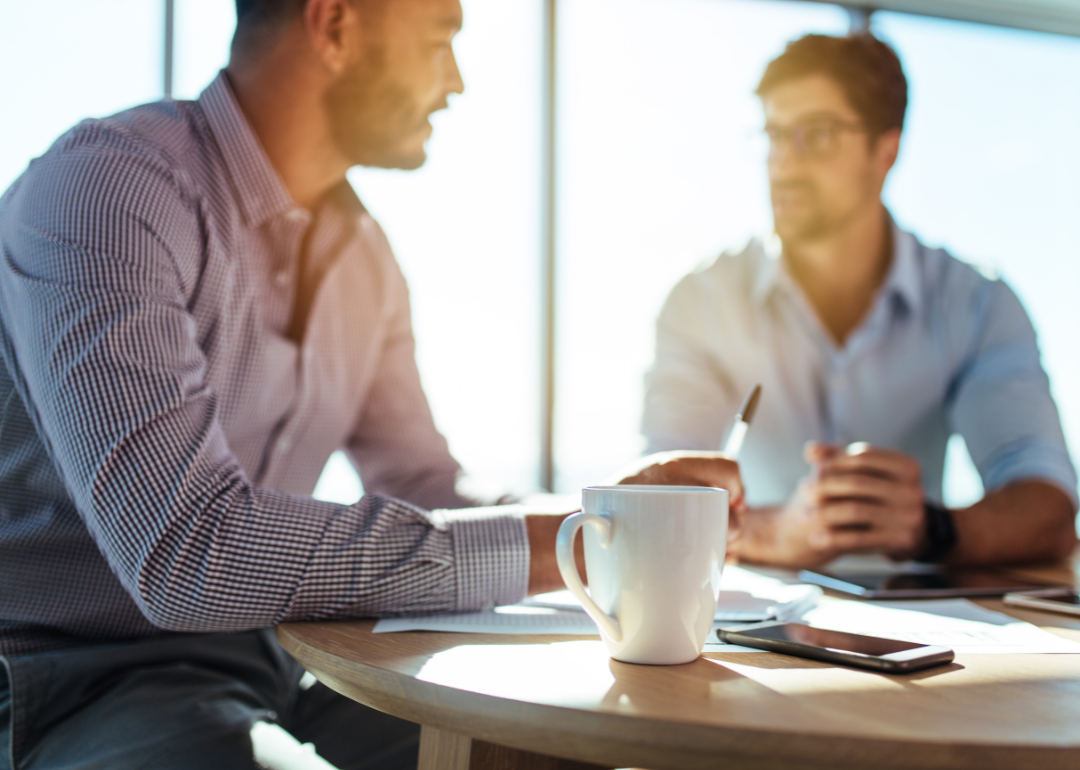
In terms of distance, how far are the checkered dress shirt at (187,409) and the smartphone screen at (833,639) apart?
262mm

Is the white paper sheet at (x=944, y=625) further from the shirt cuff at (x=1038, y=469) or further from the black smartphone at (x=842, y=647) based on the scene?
the shirt cuff at (x=1038, y=469)

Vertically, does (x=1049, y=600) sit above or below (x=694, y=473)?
below

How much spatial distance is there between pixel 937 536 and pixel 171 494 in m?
1.14

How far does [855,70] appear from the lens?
1939 mm

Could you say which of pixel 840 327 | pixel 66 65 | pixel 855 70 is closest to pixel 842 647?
pixel 840 327

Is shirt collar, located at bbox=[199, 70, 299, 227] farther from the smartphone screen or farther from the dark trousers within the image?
the smartphone screen

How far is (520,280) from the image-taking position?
124 inches

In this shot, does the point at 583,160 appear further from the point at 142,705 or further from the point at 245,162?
the point at 142,705

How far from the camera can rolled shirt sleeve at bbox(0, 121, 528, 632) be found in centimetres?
75

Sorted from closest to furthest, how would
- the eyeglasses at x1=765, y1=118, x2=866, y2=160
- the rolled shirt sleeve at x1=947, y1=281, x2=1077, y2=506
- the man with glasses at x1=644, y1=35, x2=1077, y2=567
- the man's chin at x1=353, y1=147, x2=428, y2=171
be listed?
the man's chin at x1=353, y1=147, x2=428, y2=171 → the rolled shirt sleeve at x1=947, y1=281, x2=1077, y2=506 → the man with glasses at x1=644, y1=35, x2=1077, y2=567 → the eyeglasses at x1=765, y1=118, x2=866, y2=160

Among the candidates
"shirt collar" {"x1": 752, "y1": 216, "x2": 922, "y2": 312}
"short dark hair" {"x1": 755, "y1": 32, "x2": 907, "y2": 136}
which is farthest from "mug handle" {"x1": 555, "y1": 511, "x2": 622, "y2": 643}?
"short dark hair" {"x1": 755, "y1": 32, "x2": 907, "y2": 136}

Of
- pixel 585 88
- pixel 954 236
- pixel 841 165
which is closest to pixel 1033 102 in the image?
pixel 954 236

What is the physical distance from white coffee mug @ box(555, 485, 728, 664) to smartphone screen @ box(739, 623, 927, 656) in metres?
0.10

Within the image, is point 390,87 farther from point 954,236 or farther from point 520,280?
point 954,236
